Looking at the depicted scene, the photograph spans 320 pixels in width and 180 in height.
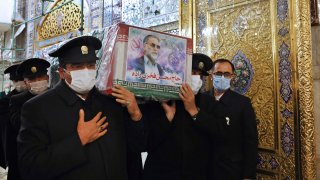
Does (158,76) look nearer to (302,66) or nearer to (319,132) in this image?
(302,66)

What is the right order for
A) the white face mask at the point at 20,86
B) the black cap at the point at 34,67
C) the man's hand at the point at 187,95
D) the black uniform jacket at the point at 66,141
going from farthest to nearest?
the white face mask at the point at 20,86, the black cap at the point at 34,67, the man's hand at the point at 187,95, the black uniform jacket at the point at 66,141

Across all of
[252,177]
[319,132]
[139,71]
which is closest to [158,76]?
[139,71]

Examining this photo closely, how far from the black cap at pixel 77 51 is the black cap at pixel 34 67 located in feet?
3.22

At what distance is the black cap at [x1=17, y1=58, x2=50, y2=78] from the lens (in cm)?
239

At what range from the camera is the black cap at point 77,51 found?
1.49 meters

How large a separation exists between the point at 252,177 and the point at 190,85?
98cm

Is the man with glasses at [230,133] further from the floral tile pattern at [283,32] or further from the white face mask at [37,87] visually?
the white face mask at [37,87]

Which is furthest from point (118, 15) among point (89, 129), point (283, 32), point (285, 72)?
point (89, 129)

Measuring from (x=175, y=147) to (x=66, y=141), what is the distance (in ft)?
2.70

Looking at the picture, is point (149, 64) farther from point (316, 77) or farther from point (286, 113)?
point (316, 77)

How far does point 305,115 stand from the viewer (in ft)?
8.24

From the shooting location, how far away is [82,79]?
4.84ft

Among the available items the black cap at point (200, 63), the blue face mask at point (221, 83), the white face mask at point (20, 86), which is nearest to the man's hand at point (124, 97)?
the black cap at point (200, 63)

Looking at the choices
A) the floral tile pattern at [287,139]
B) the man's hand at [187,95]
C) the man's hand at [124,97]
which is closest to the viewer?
the man's hand at [124,97]
